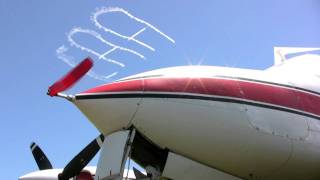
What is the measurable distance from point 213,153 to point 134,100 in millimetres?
1965

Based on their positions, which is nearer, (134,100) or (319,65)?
(134,100)

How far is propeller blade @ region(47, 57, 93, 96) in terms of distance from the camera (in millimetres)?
9727

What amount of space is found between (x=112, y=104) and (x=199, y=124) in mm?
1816

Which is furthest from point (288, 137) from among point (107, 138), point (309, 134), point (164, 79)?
point (107, 138)

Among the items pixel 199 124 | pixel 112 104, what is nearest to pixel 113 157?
pixel 112 104

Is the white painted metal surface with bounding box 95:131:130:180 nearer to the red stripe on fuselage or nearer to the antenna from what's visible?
the red stripe on fuselage

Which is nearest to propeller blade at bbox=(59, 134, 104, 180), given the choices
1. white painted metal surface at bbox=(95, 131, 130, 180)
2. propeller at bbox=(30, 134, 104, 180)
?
propeller at bbox=(30, 134, 104, 180)

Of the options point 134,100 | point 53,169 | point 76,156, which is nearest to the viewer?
point 134,100

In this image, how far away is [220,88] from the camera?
977 centimetres

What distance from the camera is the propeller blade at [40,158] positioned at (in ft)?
58.5

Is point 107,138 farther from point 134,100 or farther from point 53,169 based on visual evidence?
point 53,169

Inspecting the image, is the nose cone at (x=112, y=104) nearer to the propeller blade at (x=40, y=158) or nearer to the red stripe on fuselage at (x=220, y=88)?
the red stripe on fuselage at (x=220, y=88)

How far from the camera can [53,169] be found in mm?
17156

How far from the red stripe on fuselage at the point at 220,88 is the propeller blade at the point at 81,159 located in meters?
4.55
